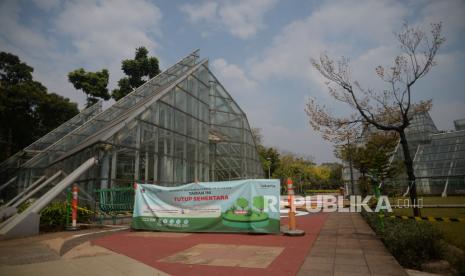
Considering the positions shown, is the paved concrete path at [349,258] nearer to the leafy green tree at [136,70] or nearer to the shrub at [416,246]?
the shrub at [416,246]

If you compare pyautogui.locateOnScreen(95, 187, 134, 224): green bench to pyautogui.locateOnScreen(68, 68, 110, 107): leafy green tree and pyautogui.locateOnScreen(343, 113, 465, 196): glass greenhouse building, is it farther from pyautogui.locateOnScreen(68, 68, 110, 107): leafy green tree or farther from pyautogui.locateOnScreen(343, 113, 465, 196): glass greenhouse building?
pyautogui.locateOnScreen(68, 68, 110, 107): leafy green tree

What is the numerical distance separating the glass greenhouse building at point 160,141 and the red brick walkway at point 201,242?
564 cm

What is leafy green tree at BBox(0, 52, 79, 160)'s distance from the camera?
113 feet

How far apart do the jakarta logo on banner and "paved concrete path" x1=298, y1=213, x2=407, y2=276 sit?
1.94 metres

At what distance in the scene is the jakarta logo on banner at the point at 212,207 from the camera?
10.5m

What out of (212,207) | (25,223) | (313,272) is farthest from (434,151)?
(25,223)

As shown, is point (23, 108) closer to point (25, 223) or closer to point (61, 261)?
point (25, 223)

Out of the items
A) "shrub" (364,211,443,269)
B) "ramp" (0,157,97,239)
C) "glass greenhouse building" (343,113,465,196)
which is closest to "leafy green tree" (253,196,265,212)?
"shrub" (364,211,443,269)

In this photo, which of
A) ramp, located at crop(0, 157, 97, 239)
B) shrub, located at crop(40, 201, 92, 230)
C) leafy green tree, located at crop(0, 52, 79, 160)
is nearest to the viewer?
ramp, located at crop(0, 157, 97, 239)

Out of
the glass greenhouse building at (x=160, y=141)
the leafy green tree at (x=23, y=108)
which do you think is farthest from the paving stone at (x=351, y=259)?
the leafy green tree at (x=23, y=108)

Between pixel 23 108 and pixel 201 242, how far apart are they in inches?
1366

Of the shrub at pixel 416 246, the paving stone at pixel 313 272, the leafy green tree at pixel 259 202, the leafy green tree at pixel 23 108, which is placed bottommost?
the paving stone at pixel 313 272

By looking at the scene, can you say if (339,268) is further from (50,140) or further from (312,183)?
(312,183)

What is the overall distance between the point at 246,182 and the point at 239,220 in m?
1.28
